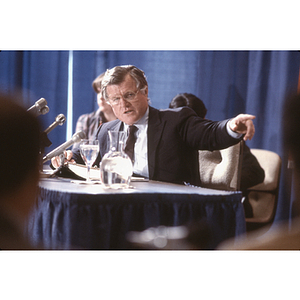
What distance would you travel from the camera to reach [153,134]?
4.78ft

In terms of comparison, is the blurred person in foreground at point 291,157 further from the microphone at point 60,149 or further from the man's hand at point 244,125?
the microphone at point 60,149

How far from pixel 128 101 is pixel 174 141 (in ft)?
0.89

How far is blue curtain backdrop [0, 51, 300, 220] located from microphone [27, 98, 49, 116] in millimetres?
26

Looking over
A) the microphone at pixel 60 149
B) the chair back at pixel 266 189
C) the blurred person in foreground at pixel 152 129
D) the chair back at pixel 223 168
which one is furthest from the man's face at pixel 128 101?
the chair back at pixel 266 189

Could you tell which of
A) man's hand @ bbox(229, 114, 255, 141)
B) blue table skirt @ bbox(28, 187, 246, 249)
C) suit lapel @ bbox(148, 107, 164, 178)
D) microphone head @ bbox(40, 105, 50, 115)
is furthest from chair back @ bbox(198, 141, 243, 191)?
microphone head @ bbox(40, 105, 50, 115)

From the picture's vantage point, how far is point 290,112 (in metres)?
1.47

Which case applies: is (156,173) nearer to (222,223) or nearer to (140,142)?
(140,142)

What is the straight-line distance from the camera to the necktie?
4.61 feet

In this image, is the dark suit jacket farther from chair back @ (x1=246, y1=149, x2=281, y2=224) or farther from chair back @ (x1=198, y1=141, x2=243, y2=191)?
chair back @ (x1=246, y1=149, x2=281, y2=224)

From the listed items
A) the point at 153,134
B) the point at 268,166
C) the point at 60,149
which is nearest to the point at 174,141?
the point at 153,134

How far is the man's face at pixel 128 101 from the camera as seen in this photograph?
56.0 inches

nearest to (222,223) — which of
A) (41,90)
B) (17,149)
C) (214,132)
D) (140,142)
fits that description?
(214,132)

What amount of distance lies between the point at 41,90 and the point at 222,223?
1017 millimetres

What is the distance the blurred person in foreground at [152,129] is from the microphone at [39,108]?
21 cm
